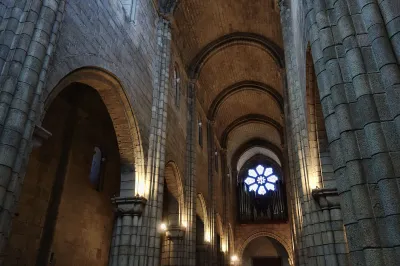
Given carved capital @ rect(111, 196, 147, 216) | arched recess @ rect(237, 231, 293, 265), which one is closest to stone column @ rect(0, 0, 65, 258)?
carved capital @ rect(111, 196, 147, 216)

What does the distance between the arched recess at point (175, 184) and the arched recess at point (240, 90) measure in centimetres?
802

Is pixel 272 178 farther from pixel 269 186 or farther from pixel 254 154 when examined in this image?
pixel 254 154

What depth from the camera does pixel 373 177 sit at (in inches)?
137

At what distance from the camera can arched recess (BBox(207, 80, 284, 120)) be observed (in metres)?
21.0

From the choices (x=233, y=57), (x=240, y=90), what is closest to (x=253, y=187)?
(x=240, y=90)

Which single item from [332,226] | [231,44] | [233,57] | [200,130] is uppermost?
[233,57]

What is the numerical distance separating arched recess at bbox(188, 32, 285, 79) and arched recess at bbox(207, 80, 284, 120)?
12.9ft

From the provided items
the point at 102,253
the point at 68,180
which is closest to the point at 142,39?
the point at 68,180

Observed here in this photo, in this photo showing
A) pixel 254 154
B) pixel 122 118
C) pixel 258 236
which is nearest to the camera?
pixel 122 118

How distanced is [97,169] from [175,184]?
3.12 m

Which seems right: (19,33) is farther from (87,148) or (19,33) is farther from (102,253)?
(102,253)

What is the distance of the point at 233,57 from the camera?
19.1 metres

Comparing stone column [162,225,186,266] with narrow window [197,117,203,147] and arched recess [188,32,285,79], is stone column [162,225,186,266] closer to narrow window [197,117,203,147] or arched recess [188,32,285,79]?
narrow window [197,117,203,147]

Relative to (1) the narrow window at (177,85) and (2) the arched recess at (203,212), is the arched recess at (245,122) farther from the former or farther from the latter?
(1) the narrow window at (177,85)
